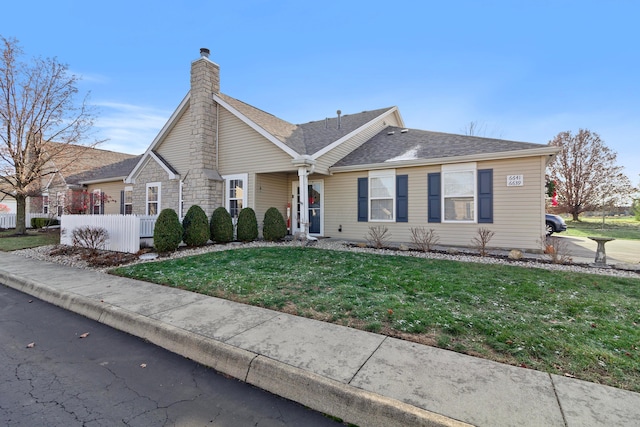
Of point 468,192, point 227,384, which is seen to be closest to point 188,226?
point 227,384

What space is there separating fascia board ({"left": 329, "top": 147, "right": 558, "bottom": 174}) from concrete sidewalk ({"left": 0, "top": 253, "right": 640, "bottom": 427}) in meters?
7.56

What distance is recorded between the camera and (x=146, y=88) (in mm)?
14672

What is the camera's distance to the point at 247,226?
1052 cm

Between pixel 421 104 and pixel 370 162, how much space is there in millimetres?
12026

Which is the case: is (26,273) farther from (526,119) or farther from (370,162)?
(526,119)

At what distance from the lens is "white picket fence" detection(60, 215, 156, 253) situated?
28.9 ft

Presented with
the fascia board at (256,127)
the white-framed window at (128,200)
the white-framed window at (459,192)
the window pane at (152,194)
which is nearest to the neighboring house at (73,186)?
the white-framed window at (128,200)

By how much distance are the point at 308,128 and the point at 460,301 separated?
12.7 m

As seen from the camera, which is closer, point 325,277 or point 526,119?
point 325,277

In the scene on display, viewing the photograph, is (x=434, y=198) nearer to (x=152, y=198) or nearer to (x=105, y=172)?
(x=152, y=198)

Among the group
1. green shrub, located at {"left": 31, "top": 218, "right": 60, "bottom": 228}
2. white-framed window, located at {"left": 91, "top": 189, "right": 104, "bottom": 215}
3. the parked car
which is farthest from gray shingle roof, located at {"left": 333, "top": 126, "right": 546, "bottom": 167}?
green shrub, located at {"left": 31, "top": 218, "right": 60, "bottom": 228}

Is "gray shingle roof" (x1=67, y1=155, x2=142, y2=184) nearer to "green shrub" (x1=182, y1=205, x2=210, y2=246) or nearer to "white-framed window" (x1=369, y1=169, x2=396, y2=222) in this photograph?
"green shrub" (x1=182, y1=205, x2=210, y2=246)

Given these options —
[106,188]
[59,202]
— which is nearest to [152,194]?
[106,188]

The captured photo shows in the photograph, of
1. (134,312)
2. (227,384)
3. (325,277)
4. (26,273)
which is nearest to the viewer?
(227,384)
